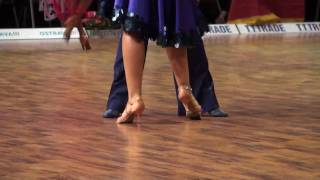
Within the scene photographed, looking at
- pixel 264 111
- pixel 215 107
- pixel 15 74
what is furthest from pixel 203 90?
pixel 15 74

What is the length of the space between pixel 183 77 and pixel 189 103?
0.11 m

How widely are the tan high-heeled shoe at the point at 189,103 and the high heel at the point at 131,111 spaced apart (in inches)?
7.4

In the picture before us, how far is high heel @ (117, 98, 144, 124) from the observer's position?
2734 millimetres

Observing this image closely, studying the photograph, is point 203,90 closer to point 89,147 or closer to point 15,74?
point 89,147

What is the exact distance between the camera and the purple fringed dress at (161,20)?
267 cm

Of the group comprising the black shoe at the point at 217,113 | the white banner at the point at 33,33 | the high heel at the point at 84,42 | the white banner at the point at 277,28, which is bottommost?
the white banner at the point at 277,28

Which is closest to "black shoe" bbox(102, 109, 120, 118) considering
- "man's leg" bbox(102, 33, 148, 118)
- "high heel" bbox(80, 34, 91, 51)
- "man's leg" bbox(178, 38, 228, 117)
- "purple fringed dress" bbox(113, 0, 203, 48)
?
"man's leg" bbox(102, 33, 148, 118)

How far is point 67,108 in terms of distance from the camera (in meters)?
3.24

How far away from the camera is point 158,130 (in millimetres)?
2633

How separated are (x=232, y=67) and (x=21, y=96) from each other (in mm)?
2101

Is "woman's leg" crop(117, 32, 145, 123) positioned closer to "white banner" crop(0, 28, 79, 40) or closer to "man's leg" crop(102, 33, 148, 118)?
"man's leg" crop(102, 33, 148, 118)

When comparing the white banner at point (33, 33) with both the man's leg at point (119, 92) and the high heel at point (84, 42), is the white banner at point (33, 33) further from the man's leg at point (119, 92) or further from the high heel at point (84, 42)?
the man's leg at point (119, 92)

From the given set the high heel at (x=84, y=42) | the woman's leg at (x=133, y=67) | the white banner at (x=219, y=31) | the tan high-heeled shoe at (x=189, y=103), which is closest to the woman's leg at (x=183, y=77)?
the tan high-heeled shoe at (x=189, y=103)

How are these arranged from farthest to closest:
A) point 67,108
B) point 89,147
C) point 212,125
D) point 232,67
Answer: point 232,67 → point 67,108 → point 212,125 → point 89,147
